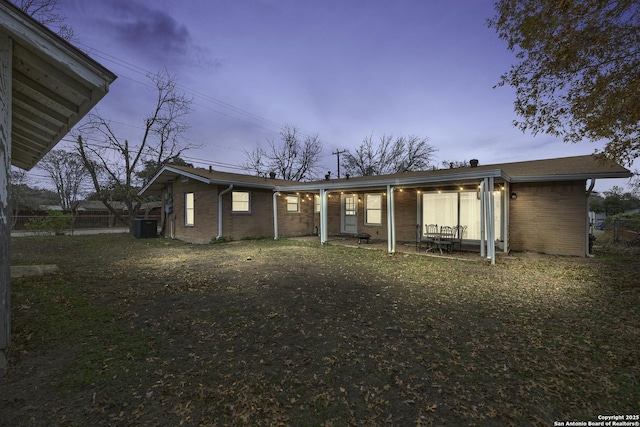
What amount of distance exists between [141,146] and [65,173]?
2040 centimetres

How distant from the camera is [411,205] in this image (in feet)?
39.8

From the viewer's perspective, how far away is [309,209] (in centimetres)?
1598

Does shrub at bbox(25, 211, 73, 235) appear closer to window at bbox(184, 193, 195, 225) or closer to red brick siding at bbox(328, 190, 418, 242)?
window at bbox(184, 193, 195, 225)

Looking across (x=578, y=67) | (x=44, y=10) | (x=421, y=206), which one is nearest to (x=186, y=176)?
(x=44, y=10)

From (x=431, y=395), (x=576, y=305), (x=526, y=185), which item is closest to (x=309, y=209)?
(x=526, y=185)

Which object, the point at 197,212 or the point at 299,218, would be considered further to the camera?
the point at 299,218

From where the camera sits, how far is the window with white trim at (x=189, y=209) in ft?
44.3

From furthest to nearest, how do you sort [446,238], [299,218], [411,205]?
1. [299,218]
2. [411,205]
3. [446,238]

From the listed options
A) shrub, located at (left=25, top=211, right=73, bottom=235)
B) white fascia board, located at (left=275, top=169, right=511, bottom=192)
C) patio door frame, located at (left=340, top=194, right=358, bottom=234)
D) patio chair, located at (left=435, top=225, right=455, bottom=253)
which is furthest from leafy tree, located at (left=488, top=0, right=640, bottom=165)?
shrub, located at (left=25, top=211, right=73, bottom=235)

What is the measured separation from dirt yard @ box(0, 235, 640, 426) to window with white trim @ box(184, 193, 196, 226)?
24.3 ft

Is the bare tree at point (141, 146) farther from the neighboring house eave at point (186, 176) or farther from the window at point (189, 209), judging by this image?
the window at point (189, 209)

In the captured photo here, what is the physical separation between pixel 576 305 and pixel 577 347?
1923mm

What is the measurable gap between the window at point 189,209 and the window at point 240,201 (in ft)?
7.58

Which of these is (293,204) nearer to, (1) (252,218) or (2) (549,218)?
(1) (252,218)
